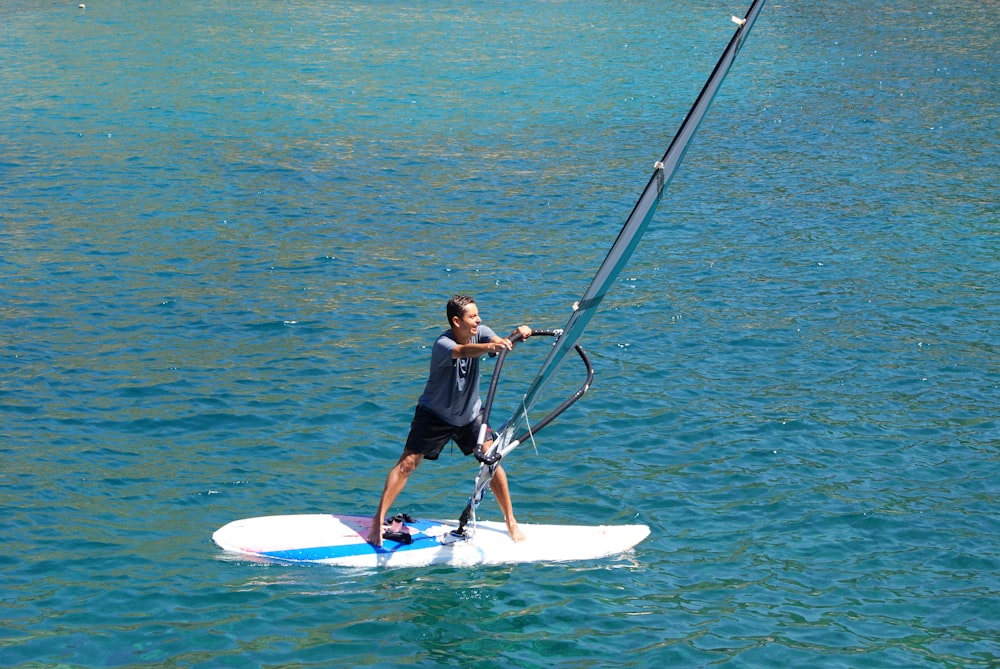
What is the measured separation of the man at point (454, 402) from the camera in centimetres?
1014

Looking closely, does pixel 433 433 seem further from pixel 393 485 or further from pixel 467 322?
pixel 467 322

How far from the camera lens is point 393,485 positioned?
1098cm

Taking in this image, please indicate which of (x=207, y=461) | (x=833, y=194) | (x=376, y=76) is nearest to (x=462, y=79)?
(x=376, y=76)

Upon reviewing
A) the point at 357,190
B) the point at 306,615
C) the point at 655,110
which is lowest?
the point at 306,615

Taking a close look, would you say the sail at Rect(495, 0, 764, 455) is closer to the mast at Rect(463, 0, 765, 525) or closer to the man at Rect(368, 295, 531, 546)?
the mast at Rect(463, 0, 765, 525)

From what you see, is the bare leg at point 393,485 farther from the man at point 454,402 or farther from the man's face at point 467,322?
the man's face at point 467,322

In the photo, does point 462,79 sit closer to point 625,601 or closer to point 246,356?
point 246,356

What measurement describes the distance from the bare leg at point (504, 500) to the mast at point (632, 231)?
15 cm

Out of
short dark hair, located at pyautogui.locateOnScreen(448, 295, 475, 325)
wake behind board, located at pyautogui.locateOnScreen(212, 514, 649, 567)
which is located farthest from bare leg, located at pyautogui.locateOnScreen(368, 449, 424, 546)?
short dark hair, located at pyautogui.locateOnScreen(448, 295, 475, 325)

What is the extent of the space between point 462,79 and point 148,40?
43.2 feet

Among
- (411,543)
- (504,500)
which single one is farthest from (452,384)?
(411,543)

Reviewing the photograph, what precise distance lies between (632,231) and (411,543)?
3642 mm

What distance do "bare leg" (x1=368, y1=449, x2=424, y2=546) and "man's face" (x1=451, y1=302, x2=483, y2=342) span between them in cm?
136

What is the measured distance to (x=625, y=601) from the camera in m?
10.6
